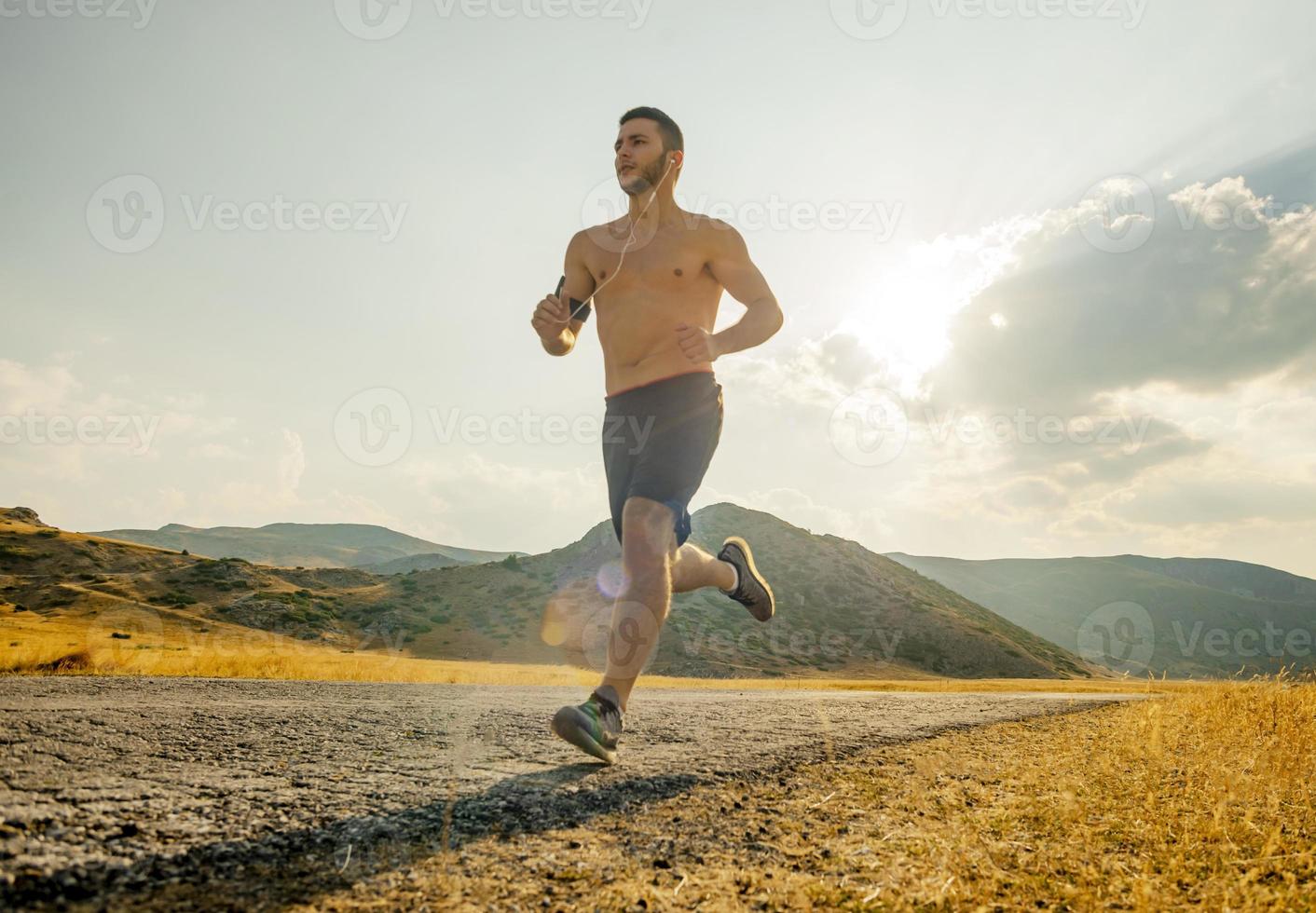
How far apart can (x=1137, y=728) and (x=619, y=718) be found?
11.0ft

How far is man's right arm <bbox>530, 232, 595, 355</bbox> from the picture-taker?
3.43m

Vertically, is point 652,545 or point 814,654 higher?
point 652,545

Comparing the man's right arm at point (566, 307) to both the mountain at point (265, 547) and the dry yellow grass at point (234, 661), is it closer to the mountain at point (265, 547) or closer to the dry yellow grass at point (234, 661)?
the dry yellow grass at point (234, 661)

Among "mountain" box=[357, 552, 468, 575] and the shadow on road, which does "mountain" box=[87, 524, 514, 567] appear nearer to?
"mountain" box=[357, 552, 468, 575]

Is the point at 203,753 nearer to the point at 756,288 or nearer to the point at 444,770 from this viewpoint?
the point at 444,770

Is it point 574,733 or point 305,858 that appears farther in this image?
point 574,733

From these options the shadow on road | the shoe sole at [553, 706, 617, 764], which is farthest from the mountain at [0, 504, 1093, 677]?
the shadow on road

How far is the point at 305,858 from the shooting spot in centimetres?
131

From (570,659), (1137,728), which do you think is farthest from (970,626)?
(1137,728)

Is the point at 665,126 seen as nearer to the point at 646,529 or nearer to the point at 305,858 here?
the point at 646,529

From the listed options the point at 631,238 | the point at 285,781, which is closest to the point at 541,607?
the point at 631,238

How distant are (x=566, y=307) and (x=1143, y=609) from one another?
525ft

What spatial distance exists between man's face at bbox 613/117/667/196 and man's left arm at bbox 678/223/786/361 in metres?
0.41

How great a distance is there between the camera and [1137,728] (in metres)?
4.11
